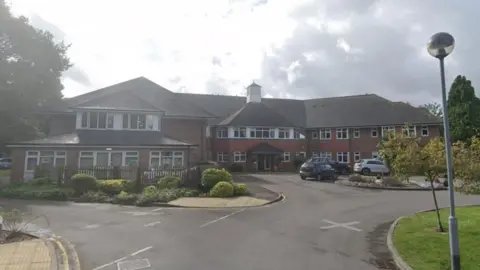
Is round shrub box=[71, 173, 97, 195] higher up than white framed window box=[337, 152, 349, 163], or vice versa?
white framed window box=[337, 152, 349, 163]

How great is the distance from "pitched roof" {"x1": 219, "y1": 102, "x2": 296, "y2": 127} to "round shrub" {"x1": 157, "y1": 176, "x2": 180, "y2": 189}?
73.8 feet

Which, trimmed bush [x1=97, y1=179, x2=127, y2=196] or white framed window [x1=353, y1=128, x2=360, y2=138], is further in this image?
white framed window [x1=353, y1=128, x2=360, y2=138]

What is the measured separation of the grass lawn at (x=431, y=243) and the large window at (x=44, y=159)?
2423 centimetres

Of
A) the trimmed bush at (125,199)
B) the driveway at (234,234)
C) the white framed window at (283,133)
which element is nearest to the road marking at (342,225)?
the driveway at (234,234)

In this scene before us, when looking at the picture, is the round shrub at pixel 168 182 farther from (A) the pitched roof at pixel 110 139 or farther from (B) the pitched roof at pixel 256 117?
(B) the pitched roof at pixel 256 117

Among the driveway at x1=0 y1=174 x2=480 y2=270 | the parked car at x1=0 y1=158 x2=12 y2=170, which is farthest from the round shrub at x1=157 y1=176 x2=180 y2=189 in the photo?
the parked car at x1=0 y1=158 x2=12 y2=170

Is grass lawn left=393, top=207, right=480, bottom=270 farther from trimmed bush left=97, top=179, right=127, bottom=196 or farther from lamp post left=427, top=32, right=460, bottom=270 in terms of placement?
trimmed bush left=97, top=179, right=127, bottom=196

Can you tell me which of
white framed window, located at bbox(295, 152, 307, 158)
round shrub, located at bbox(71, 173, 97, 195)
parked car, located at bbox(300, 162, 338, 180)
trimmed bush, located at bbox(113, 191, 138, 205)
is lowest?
trimmed bush, located at bbox(113, 191, 138, 205)

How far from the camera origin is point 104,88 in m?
39.6

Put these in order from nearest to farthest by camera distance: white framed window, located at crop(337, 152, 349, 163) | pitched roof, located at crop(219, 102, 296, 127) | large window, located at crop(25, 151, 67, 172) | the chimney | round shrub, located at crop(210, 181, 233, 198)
→ round shrub, located at crop(210, 181, 233, 198) < large window, located at crop(25, 151, 67, 172) < pitched roof, located at crop(219, 102, 296, 127) < white framed window, located at crop(337, 152, 349, 163) < the chimney

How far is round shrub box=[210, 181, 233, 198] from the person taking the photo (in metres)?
20.4

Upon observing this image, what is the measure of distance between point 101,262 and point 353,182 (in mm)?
23070

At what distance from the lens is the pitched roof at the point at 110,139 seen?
27.8 meters

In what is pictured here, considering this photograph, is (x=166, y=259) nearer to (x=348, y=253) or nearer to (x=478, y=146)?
(x=348, y=253)
